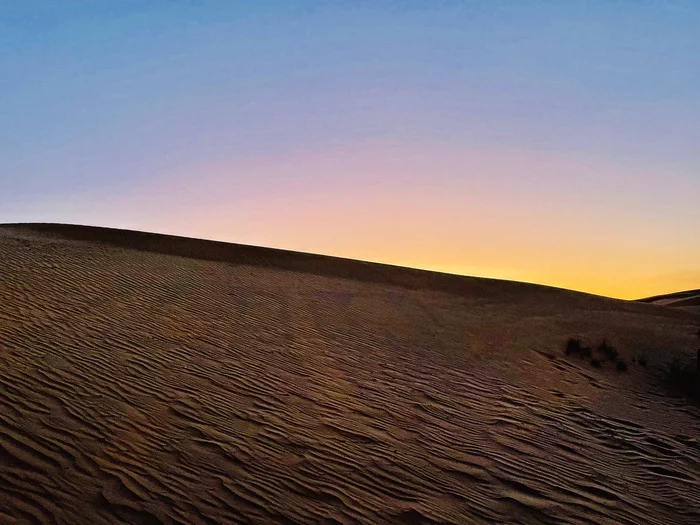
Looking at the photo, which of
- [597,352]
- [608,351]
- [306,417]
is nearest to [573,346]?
[597,352]

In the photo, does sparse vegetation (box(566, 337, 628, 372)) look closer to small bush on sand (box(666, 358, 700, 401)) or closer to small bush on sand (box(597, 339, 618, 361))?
small bush on sand (box(597, 339, 618, 361))

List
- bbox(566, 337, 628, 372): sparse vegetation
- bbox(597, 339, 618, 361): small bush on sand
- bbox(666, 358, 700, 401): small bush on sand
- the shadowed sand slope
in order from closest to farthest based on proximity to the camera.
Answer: the shadowed sand slope < bbox(666, 358, 700, 401): small bush on sand < bbox(566, 337, 628, 372): sparse vegetation < bbox(597, 339, 618, 361): small bush on sand

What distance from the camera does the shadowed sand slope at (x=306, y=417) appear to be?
482 cm

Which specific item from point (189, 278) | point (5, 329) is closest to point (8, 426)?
point (5, 329)

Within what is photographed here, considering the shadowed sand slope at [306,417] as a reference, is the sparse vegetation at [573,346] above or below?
above

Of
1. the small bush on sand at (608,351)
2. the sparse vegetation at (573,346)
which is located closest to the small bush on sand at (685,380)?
the small bush on sand at (608,351)

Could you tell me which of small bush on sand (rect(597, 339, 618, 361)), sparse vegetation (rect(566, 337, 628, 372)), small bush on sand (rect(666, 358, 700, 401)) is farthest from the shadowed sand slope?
small bush on sand (rect(666, 358, 700, 401))

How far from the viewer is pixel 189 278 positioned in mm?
15867

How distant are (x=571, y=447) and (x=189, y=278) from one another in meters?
11.8

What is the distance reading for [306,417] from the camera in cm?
661

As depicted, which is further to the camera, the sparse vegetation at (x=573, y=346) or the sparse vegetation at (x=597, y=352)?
the sparse vegetation at (x=573, y=346)

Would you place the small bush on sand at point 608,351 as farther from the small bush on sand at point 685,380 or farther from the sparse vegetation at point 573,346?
the small bush on sand at point 685,380

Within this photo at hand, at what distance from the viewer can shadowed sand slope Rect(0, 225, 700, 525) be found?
4.82 m

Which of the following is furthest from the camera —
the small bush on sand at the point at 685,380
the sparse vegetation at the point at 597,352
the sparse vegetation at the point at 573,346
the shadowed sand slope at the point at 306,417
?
the sparse vegetation at the point at 573,346
